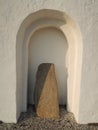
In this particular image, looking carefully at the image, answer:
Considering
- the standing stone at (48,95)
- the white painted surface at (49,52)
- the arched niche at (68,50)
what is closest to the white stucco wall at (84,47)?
the arched niche at (68,50)

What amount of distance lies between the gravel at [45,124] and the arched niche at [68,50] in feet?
0.78

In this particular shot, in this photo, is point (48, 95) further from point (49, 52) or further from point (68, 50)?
point (68, 50)

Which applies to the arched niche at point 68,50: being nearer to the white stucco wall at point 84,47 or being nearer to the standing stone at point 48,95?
the white stucco wall at point 84,47

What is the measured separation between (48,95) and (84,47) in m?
1.57

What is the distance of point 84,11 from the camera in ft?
12.9

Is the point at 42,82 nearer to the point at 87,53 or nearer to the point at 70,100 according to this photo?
the point at 70,100

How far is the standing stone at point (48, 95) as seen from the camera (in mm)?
4594

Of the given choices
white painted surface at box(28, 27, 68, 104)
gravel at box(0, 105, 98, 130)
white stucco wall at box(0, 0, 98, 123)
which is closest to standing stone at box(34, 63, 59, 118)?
gravel at box(0, 105, 98, 130)

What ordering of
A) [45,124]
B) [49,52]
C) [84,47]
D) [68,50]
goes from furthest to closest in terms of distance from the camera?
1. [49,52]
2. [68,50]
3. [45,124]
4. [84,47]

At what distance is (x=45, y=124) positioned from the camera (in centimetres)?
431

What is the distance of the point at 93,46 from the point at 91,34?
28 centimetres

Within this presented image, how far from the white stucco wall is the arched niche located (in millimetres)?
128

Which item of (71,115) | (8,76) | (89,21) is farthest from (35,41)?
(71,115)

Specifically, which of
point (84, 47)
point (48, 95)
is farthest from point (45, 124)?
point (84, 47)
